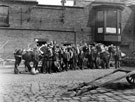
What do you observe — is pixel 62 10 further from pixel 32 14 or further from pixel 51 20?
pixel 32 14

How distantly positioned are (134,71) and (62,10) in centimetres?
2022

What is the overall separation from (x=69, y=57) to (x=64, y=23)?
11451 mm

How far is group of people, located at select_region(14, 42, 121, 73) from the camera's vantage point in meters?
14.3

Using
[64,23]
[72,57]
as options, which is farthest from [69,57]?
[64,23]

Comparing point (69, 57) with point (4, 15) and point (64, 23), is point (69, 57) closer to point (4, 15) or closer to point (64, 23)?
point (64, 23)

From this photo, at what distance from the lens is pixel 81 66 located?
17266mm

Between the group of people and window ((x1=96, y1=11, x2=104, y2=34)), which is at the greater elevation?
window ((x1=96, y1=11, x2=104, y2=34))

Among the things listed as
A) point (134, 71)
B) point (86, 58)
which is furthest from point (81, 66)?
point (134, 71)

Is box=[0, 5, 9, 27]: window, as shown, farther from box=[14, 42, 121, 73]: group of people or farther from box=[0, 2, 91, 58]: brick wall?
box=[14, 42, 121, 73]: group of people

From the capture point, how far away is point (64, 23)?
2705 centimetres

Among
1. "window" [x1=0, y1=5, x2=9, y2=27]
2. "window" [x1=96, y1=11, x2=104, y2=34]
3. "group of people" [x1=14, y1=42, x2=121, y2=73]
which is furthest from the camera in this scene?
"window" [x1=96, y1=11, x2=104, y2=34]

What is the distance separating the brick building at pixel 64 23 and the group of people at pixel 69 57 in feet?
28.8

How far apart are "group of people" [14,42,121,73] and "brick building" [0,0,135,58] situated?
877 cm

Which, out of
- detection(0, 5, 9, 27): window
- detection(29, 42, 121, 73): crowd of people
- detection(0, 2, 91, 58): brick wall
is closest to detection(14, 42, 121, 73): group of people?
detection(29, 42, 121, 73): crowd of people
